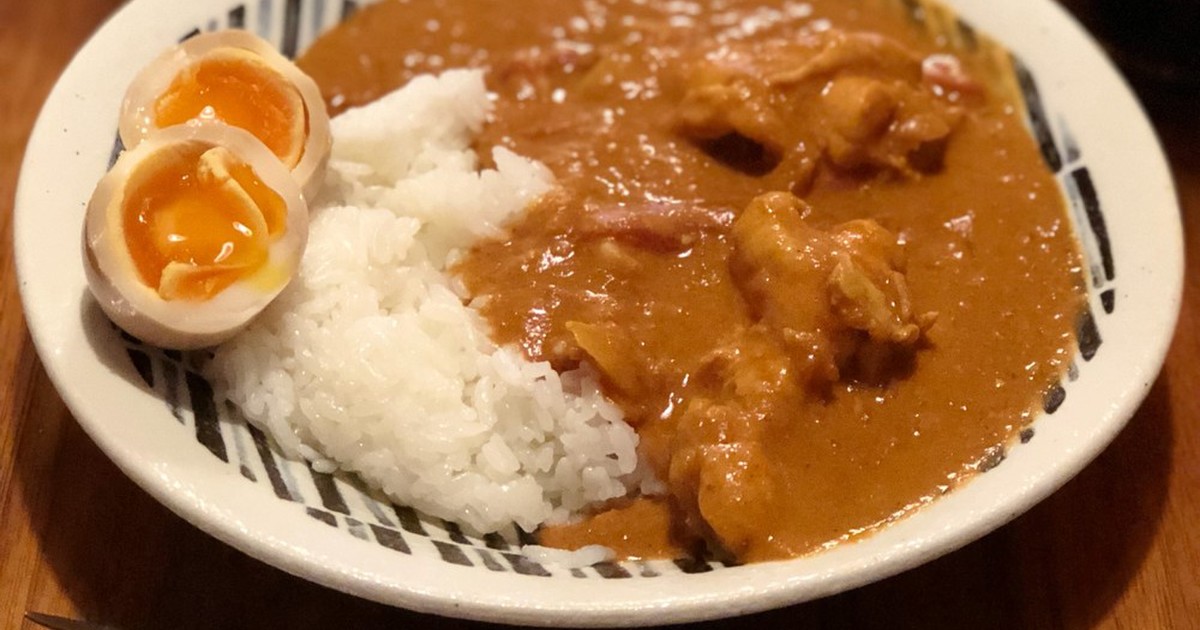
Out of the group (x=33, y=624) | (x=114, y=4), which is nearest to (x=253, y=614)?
(x=33, y=624)

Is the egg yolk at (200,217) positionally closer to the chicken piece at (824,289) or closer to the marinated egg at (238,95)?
the marinated egg at (238,95)

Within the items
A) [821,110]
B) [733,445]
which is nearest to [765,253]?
[733,445]

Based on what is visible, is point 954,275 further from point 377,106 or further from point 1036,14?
point 377,106

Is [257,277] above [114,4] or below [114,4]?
above

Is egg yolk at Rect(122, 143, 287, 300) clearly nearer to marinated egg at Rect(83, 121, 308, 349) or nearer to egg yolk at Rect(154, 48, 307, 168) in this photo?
marinated egg at Rect(83, 121, 308, 349)

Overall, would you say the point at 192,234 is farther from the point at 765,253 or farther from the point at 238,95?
the point at 765,253

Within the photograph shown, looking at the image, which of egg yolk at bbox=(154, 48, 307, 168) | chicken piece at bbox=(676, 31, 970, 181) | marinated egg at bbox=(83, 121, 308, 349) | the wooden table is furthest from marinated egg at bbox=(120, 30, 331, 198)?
chicken piece at bbox=(676, 31, 970, 181)

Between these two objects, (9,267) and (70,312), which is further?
(9,267)
